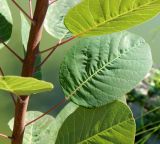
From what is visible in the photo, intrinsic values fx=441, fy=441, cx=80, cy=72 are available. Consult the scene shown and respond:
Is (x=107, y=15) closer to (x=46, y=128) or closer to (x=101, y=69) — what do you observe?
(x=101, y=69)

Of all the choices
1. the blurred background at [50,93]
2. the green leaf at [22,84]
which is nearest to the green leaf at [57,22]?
the green leaf at [22,84]

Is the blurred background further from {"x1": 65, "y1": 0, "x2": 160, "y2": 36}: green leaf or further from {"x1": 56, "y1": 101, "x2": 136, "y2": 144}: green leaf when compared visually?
{"x1": 65, "y1": 0, "x2": 160, "y2": 36}: green leaf

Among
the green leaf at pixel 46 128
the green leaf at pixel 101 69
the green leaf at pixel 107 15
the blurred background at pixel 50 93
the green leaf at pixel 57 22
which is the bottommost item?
the blurred background at pixel 50 93

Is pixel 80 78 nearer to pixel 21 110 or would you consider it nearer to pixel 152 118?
pixel 21 110

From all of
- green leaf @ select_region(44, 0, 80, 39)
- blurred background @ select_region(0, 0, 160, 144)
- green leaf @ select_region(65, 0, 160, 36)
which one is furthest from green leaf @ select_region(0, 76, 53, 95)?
blurred background @ select_region(0, 0, 160, 144)

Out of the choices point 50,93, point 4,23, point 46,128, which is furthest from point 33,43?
point 50,93

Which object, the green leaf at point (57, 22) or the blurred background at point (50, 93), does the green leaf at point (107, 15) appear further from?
the blurred background at point (50, 93)

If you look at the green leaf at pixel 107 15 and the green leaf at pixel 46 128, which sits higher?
the green leaf at pixel 107 15
